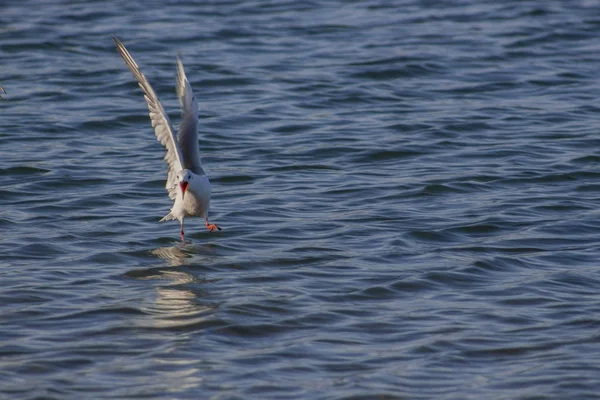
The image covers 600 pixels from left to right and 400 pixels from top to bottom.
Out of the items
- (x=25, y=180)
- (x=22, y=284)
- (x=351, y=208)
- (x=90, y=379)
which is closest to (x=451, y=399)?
(x=90, y=379)

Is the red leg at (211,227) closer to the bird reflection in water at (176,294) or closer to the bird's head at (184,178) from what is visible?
the bird reflection in water at (176,294)

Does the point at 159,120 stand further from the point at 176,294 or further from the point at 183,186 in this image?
the point at 176,294

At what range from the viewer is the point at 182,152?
10.2 meters

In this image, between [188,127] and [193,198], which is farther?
[188,127]

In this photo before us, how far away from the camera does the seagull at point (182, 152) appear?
9484 mm

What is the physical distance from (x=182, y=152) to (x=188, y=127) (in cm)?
28

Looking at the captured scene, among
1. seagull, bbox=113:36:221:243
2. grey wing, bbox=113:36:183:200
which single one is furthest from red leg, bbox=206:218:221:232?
grey wing, bbox=113:36:183:200

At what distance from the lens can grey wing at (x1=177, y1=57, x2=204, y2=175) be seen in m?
9.95

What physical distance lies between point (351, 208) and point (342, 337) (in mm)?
3384

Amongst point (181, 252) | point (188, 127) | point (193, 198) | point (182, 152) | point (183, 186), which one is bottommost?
point (181, 252)

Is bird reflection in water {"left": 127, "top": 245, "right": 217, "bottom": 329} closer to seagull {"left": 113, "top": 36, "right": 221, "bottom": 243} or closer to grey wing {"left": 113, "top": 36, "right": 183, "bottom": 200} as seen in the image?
seagull {"left": 113, "top": 36, "right": 221, "bottom": 243}

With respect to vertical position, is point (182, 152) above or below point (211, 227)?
above

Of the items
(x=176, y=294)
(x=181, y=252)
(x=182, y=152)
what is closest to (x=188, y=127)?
(x=182, y=152)

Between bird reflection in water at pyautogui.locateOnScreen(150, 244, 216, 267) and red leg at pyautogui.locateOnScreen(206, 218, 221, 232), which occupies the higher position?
red leg at pyautogui.locateOnScreen(206, 218, 221, 232)
